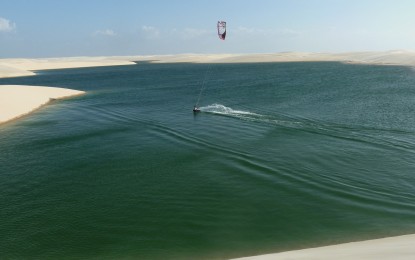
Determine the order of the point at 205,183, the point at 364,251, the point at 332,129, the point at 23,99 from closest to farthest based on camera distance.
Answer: the point at 364,251, the point at 205,183, the point at 332,129, the point at 23,99

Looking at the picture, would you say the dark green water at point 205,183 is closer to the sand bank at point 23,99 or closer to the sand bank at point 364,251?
the sand bank at point 364,251

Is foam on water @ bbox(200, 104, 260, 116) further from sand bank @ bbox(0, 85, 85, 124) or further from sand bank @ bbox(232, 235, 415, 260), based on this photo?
sand bank @ bbox(232, 235, 415, 260)

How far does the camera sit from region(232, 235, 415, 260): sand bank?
1048 cm

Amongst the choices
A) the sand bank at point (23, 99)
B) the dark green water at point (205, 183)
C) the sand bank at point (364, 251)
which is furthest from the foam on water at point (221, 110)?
the sand bank at point (364, 251)

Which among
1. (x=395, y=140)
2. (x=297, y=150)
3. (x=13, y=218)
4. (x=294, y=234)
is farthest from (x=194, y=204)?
(x=395, y=140)

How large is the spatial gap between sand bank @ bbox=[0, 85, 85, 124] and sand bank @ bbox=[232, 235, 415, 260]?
1427 inches

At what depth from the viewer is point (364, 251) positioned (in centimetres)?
1139

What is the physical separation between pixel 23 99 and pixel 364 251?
4935cm

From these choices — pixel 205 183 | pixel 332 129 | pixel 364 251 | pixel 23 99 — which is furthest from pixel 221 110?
pixel 364 251

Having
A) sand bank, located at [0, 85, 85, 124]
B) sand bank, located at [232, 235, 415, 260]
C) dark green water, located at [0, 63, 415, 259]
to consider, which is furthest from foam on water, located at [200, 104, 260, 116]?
sand bank, located at [232, 235, 415, 260]

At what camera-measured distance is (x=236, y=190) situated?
1875 cm

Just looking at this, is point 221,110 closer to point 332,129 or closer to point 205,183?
point 332,129

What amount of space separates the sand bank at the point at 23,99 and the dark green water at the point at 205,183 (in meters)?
4.97

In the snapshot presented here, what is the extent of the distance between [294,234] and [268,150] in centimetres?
1082
